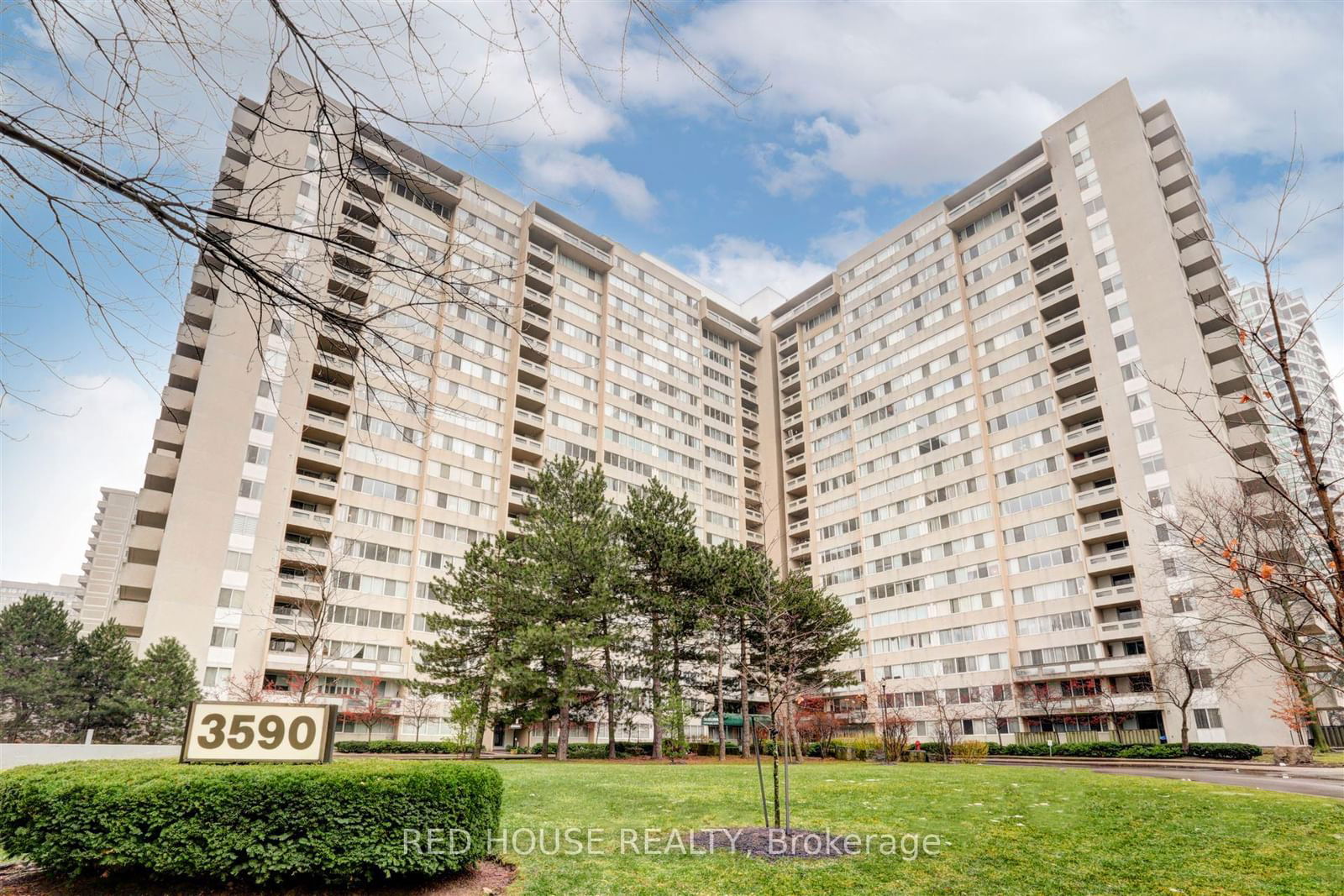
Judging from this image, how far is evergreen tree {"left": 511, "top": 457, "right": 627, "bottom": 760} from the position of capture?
107 ft

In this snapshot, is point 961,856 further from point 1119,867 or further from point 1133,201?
point 1133,201

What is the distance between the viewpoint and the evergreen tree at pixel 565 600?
3253 centimetres

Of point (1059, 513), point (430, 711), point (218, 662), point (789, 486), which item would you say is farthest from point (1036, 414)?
point (218, 662)

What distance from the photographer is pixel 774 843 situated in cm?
863

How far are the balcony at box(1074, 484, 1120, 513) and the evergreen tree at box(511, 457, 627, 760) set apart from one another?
34.4 m

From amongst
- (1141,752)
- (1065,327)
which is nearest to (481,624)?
(1141,752)

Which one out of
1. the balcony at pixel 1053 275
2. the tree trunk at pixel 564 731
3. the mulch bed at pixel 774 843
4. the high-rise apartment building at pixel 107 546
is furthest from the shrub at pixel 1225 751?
the high-rise apartment building at pixel 107 546

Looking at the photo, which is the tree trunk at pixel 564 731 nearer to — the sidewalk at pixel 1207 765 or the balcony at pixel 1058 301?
the sidewalk at pixel 1207 765

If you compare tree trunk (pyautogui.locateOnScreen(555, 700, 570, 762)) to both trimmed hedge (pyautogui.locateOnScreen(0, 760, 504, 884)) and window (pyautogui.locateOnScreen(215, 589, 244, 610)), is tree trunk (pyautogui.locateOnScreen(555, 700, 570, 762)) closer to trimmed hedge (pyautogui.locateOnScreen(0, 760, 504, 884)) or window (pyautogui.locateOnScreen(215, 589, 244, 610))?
window (pyautogui.locateOnScreen(215, 589, 244, 610))

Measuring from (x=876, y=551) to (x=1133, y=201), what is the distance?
3335cm

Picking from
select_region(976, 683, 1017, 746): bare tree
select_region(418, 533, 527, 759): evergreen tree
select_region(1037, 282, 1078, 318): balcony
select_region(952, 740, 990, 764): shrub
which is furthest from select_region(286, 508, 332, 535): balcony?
select_region(1037, 282, 1078, 318): balcony

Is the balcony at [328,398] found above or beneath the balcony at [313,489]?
above

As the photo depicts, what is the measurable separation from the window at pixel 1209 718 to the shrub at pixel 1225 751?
520 cm

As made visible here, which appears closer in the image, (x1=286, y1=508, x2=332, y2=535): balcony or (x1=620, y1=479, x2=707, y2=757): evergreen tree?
(x1=620, y1=479, x2=707, y2=757): evergreen tree
